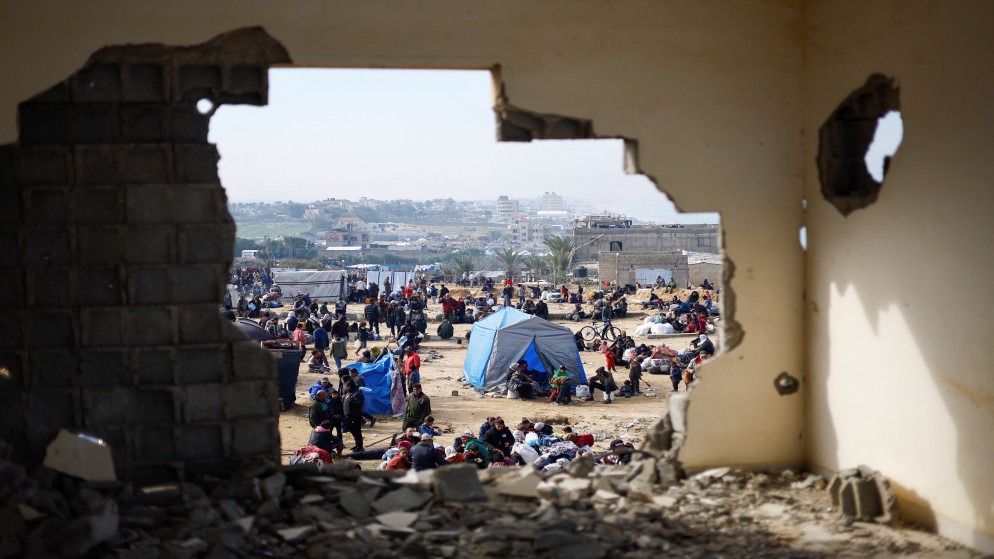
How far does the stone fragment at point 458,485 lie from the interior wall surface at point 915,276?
274 centimetres

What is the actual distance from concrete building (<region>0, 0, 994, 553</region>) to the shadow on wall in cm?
2

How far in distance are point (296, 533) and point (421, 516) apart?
32.6 inches

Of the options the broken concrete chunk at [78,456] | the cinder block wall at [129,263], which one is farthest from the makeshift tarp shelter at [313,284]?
the broken concrete chunk at [78,456]

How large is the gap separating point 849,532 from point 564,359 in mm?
13541

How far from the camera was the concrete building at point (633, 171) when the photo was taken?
508 cm

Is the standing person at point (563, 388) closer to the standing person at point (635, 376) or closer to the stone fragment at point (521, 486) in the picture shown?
the standing person at point (635, 376)

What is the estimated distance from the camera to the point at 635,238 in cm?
5347

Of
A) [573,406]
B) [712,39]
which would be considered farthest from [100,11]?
[573,406]

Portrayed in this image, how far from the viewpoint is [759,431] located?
256 inches

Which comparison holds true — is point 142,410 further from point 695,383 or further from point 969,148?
point 969,148

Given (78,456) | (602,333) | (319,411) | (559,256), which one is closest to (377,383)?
(319,411)

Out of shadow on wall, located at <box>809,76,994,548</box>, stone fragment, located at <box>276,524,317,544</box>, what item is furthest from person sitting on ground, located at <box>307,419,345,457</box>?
shadow on wall, located at <box>809,76,994,548</box>

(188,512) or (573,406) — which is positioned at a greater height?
(188,512)

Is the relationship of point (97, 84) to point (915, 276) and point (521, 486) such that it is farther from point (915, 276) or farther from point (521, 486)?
point (915, 276)
